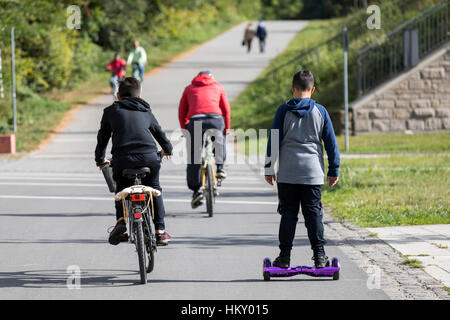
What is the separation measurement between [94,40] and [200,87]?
30067 mm

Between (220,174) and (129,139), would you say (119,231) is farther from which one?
(220,174)

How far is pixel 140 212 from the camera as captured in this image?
7637 millimetres

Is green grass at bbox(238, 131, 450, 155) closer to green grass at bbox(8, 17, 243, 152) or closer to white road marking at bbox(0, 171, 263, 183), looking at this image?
white road marking at bbox(0, 171, 263, 183)

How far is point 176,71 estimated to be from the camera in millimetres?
37625

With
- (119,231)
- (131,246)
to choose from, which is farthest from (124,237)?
→ (131,246)

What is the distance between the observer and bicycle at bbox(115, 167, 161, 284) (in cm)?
757

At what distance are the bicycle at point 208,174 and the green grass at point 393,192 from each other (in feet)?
5.19

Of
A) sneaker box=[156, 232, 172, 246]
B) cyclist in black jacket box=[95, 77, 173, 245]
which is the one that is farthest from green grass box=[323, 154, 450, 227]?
cyclist in black jacket box=[95, 77, 173, 245]

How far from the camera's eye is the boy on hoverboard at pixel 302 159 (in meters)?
7.61

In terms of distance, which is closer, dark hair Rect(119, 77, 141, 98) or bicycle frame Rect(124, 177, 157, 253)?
bicycle frame Rect(124, 177, 157, 253)

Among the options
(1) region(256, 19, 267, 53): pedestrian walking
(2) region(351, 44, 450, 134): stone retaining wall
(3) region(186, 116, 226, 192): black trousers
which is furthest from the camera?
(1) region(256, 19, 267, 53): pedestrian walking
